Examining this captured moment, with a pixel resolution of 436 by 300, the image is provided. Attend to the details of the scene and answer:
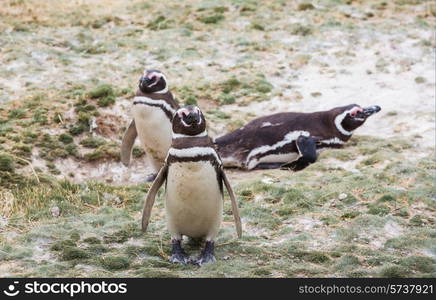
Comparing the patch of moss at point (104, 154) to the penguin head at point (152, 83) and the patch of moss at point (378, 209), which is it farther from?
Result: the patch of moss at point (378, 209)

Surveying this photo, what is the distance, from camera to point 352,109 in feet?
29.7

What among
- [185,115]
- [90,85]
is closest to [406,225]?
[185,115]

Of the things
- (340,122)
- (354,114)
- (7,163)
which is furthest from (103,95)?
(354,114)

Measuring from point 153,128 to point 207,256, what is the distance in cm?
246

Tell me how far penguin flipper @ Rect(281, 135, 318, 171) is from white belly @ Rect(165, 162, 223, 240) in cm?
276

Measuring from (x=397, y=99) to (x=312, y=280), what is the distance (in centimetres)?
521

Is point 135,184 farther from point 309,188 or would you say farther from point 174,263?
point 174,263

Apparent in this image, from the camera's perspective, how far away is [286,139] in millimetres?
8594

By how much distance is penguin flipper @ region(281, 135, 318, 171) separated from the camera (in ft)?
27.3

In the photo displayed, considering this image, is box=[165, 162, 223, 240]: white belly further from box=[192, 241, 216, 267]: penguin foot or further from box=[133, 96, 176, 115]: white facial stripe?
box=[133, 96, 176, 115]: white facial stripe

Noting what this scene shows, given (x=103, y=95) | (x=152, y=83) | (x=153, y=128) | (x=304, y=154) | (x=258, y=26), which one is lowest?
(x=258, y=26)

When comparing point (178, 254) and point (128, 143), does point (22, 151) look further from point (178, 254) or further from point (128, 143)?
point (178, 254)

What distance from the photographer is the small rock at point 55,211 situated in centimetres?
646

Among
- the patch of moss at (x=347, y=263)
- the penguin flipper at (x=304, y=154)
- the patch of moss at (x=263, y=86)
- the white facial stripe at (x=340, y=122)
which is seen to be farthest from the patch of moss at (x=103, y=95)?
the patch of moss at (x=347, y=263)
